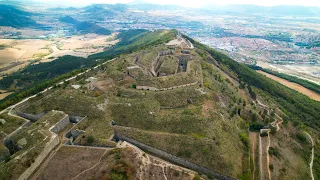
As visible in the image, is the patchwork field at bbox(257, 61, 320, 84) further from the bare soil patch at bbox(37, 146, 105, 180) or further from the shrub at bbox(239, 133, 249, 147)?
the bare soil patch at bbox(37, 146, 105, 180)

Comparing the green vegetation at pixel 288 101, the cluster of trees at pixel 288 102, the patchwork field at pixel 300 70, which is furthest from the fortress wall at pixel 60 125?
the patchwork field at pixel 300 70

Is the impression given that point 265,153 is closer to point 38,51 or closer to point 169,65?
point 169,65

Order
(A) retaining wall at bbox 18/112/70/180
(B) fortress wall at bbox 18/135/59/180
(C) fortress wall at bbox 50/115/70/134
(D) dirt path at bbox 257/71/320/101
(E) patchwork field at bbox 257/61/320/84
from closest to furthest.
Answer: (B) fortress wall at bbox 18/135/59/180 → (A) retaining wall at bbox 18/112/70/180 → (C) fortress wall at bbox 50/115/70/134 → (D) dirt path at bbox 257/71/320/101 → (E) patchwork field at bbox 257/61/320/84

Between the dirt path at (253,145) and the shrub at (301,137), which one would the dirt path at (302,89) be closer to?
the shrub at (301,137)

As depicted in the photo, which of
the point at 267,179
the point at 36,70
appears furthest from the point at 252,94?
the point at 36,70

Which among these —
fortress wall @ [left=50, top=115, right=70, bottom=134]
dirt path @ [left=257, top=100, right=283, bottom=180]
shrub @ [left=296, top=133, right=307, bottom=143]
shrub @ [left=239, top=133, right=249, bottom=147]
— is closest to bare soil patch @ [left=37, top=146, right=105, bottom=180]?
fortress wall @ [left=50, top=115, right=70, bottom=134]

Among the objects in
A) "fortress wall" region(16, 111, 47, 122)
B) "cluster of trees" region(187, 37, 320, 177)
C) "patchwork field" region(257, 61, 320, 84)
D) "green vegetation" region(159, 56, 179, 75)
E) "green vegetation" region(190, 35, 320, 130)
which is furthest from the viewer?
"patchwork field" region(257, 61, 320, 84)

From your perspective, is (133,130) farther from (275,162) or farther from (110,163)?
(275,162)

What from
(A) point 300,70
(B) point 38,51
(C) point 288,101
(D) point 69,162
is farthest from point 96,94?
(B) point 38,51
